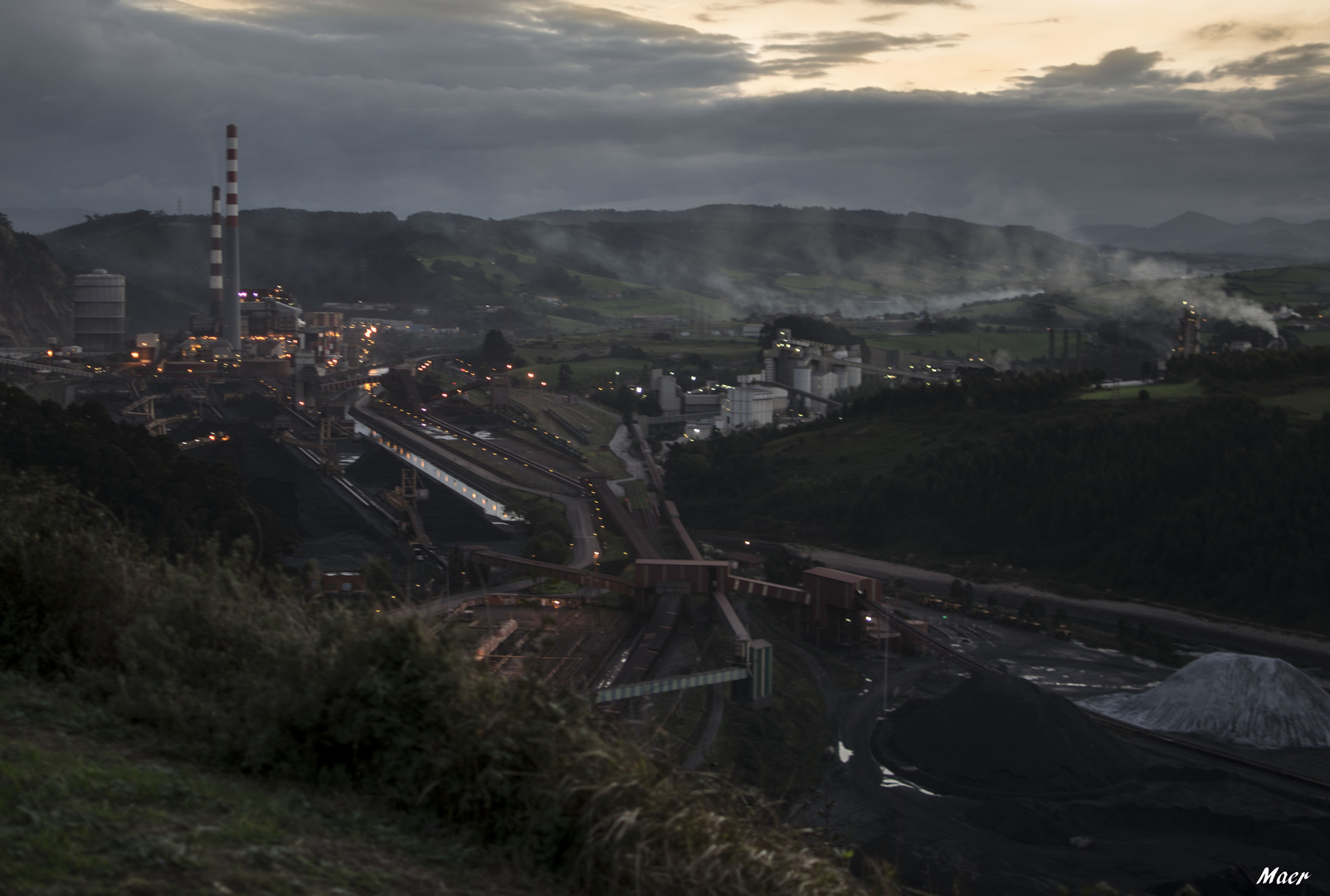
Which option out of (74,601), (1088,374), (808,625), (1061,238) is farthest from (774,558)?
(1061,238)

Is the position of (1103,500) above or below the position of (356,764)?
below

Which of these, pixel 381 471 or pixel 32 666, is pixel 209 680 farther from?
pixel 381 471

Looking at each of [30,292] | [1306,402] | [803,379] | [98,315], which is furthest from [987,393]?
[30,292]

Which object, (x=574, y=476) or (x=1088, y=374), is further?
(x=1088, y=374)

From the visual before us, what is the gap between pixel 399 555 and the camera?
2344 cm

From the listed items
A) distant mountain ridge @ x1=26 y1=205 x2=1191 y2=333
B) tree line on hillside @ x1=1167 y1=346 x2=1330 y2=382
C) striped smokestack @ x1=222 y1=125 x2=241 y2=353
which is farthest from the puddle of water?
distant mountain ridge @ x1=26 y1=205 x2=1191 y2=333

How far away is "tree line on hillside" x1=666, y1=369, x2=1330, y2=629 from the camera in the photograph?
24062 mm

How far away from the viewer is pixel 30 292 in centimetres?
6106

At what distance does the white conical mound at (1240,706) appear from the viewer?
1541 cm

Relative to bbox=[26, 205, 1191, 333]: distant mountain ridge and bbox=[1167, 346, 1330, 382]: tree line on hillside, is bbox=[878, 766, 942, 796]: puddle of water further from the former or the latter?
bbox=[26, 205, 1191, 333]: distant mountain ridge

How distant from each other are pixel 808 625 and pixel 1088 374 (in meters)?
21.4

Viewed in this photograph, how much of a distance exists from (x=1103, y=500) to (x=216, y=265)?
123 feet

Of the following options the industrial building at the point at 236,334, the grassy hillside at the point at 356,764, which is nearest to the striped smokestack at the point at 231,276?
the industrial building at the point at 236,334

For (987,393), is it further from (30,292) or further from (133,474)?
(30,292)
